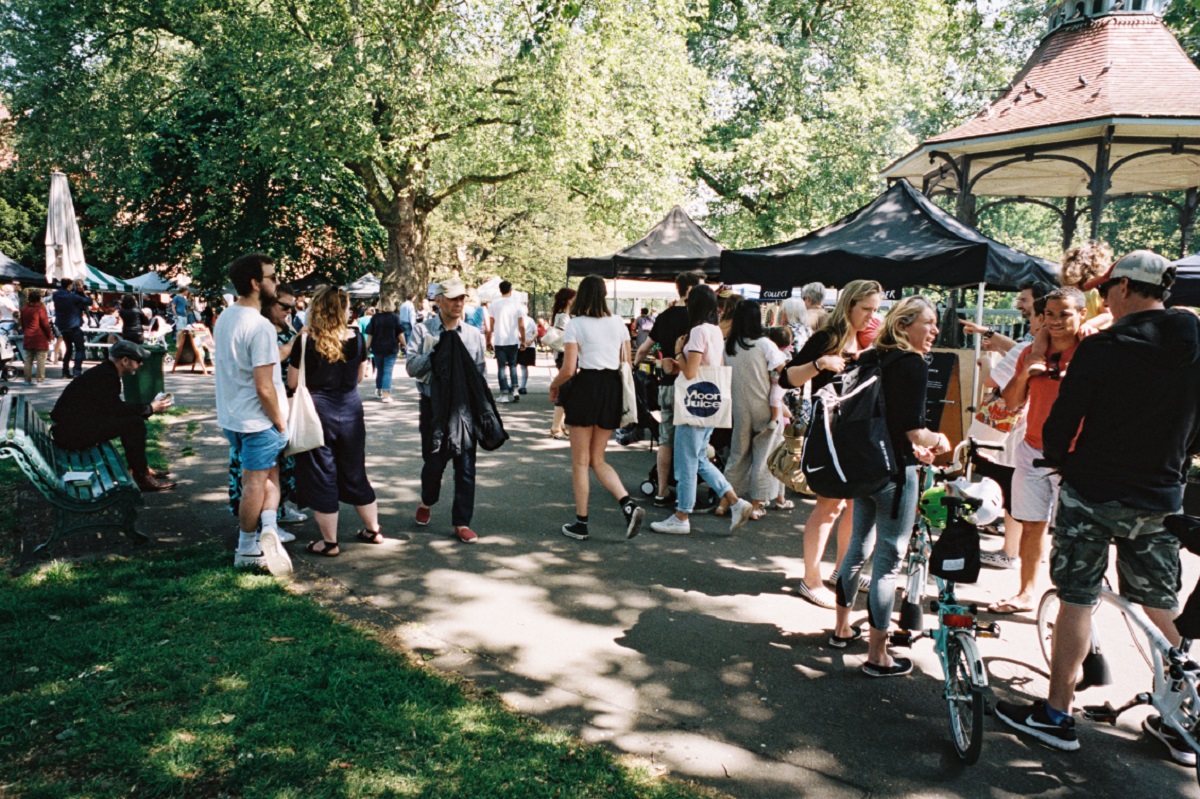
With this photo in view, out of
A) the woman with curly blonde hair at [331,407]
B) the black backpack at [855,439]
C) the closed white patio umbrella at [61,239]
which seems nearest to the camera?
the black backpack at [855,439]

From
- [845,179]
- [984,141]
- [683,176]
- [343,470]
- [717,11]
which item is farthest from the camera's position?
[717,11]

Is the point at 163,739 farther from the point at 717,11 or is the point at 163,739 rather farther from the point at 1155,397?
the point at 717,11

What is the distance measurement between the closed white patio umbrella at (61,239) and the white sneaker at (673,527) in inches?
491

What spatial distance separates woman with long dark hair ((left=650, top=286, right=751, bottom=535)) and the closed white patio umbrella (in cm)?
1250

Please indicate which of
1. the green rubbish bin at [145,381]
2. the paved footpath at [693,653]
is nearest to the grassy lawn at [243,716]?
the paved footpath at [693,653]

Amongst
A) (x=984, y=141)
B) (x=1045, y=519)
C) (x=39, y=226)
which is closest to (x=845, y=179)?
(x=984, y=141)

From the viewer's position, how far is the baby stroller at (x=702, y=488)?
22.9 feet

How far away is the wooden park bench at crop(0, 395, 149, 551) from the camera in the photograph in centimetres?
486

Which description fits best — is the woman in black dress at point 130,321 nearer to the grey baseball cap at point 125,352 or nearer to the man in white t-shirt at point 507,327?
the man in white t-shirt at point 507,327

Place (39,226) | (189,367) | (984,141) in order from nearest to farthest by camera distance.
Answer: (984,141), (189,367), (39,226)

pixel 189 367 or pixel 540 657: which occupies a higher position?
pixel 189 367

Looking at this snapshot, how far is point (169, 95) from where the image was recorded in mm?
22688

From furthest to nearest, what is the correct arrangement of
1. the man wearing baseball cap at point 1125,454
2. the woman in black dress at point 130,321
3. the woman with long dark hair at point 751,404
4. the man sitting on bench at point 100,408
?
the woman in black dress at point 130,321
the woman with long dark hair at point 751,404
the man sitting on bench at point 100,408
the man wearing baseball cap at point 1125,454

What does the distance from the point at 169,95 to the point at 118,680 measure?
23882mm
